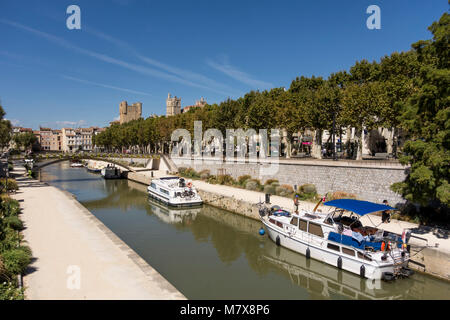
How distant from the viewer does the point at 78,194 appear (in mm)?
43469

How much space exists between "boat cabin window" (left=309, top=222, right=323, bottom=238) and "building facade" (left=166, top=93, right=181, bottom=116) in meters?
175

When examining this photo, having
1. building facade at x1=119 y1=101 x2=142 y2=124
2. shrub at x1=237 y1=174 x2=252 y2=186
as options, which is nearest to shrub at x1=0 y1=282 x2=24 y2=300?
shrub at x1=237 y1=174 x2=252 y2=186

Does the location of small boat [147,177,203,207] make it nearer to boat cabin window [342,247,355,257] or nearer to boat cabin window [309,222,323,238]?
boat cabin window [309,222,323,238]

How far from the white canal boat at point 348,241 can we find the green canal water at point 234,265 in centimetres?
61

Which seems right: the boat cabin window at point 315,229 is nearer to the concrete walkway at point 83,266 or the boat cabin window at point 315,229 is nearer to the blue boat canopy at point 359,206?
the blue boat canopy at point 359,206

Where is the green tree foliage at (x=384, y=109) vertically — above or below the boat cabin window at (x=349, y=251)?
above

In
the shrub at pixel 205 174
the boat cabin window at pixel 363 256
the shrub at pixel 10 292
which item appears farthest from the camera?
the shrub at pixel 205 174

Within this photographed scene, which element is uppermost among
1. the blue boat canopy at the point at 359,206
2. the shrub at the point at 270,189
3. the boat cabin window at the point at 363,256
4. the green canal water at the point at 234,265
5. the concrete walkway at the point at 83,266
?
the blue boat canopy at the point at 359,206

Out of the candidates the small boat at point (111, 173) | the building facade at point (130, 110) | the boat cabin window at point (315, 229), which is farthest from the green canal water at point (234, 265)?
the building facade at point (130, 110)

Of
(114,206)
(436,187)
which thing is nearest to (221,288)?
(436,187)

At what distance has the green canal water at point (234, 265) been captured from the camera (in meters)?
14.5

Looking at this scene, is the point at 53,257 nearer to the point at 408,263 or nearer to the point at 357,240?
the point at 357,240

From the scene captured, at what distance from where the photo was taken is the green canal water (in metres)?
14.5

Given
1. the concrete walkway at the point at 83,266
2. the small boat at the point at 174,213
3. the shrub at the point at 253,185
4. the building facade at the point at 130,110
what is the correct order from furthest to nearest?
1. the building facade at the point at 130,110
2. the shrub at the point at 253,185
3. the small boat at the point at 174,213
4. the concrete walkway at the point at 83,266
